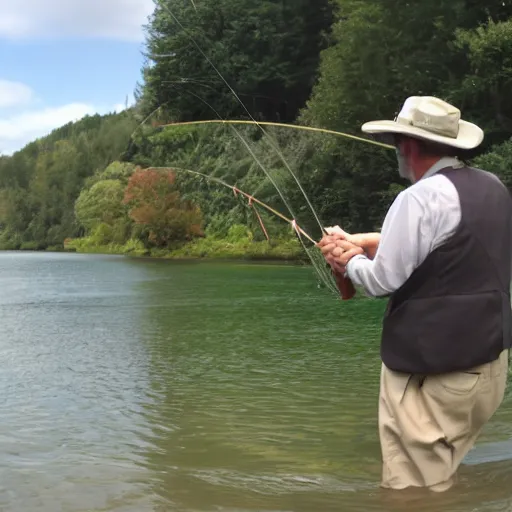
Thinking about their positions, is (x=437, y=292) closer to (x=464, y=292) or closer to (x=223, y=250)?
(x=464, y=292)

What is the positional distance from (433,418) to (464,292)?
55cm

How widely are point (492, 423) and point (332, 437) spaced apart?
1213 millimetres

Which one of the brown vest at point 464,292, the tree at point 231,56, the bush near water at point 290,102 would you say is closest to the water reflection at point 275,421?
the brown vest at point 464,292

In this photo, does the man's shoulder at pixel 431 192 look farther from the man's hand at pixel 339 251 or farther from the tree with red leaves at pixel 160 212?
the tree with red leaves at pixel 160 212

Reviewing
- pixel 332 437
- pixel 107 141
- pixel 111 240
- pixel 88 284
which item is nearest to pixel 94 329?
pixel 332 437

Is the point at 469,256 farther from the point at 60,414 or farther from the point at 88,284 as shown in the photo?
the point at 88,284

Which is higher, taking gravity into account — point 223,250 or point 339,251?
point 339,251

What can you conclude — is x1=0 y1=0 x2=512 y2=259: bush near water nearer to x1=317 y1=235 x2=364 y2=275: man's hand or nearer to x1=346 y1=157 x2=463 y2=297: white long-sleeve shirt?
x1=317 y1=235 x2=364 y2=275: man's hand

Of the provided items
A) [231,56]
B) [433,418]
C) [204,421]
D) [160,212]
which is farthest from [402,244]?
[160,212]

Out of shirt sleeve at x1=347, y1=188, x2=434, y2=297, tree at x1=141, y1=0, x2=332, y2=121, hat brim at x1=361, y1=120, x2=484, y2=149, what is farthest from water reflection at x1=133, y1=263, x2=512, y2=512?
tree at x1=141, y1=0, x2=332, y2=121

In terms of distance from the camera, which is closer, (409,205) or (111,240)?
(409,205)

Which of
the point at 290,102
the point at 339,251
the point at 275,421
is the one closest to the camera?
the point at 339,251

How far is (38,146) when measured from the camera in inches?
4953

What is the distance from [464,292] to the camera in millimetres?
3199
